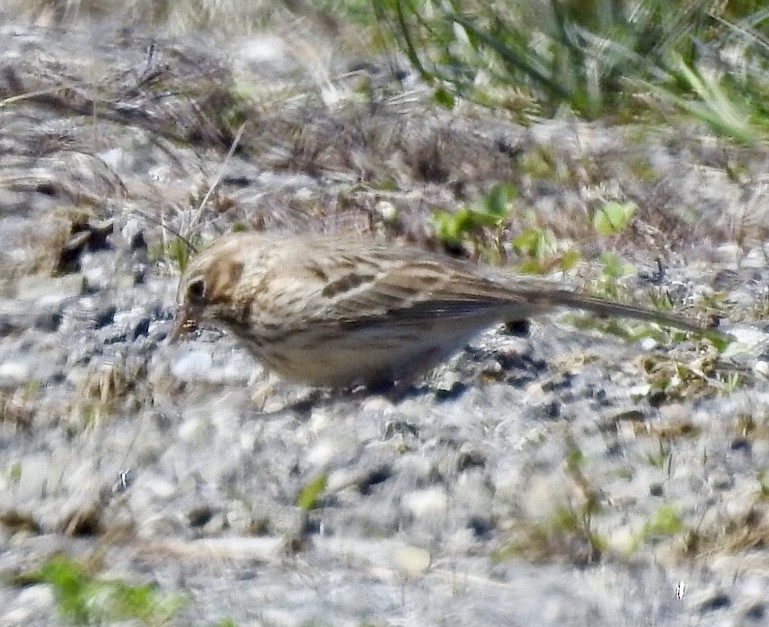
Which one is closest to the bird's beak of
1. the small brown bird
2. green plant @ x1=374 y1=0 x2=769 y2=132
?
the small brown bird

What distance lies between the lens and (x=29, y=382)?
5727 millimetres

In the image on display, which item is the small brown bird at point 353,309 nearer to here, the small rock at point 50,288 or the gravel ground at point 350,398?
the gravel ground at point 350,398

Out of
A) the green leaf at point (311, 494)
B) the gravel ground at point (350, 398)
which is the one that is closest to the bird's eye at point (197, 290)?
the gravel ground at point (350, 398)

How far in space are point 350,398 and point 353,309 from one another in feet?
0.88

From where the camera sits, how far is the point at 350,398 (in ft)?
18.5

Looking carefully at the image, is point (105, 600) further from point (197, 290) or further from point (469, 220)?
point (469, 220)

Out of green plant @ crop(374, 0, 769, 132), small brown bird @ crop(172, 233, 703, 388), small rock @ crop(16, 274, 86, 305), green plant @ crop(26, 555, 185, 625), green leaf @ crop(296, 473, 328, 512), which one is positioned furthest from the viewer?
green plant @ crop(374, 0, 769, 132)

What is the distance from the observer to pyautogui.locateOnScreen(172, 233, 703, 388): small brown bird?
221 inches

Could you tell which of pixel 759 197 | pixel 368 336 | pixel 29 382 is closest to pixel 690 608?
pixel 368 336

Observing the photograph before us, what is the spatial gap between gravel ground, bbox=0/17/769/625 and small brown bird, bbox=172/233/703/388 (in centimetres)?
14

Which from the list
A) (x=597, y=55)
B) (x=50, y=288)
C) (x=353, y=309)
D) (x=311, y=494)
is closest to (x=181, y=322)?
(x=353, y=309)

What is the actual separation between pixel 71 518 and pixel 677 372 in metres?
1.92

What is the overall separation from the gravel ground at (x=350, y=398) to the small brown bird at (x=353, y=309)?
137 mm

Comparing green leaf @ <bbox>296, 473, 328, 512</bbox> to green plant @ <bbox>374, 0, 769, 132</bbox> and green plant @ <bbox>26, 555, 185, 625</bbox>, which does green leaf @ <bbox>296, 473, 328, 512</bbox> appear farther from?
green plant @ <bbox>374, 0, 769, 132</bbox>
